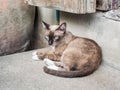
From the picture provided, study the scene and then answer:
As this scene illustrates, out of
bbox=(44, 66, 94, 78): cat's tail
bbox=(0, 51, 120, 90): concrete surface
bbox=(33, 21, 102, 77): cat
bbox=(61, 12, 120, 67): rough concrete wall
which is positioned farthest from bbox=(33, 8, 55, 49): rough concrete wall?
→ bbox=(44, 66, 94, 78): cat's tail

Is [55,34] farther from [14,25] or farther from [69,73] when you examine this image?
[14,25]

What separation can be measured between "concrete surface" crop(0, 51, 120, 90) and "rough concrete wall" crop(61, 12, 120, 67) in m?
0.13

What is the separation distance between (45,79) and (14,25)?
1.07m

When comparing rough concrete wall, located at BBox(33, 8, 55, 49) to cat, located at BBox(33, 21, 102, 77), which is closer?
cat, located at BBox(33, 21, 102, 77)

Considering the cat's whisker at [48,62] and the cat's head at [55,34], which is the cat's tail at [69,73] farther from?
the cat's head at [55,34]

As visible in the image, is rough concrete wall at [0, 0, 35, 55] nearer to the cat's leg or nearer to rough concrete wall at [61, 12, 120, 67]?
rough concrete wall at [61, 12, 120, 67]

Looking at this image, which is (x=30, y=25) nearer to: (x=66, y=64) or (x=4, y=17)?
(x=4, y=17)

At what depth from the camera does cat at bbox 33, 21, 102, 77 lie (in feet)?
7.32

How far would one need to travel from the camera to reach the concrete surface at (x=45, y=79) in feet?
6.83

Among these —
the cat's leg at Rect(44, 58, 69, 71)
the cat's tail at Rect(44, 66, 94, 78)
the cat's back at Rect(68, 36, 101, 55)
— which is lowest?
the cat's tail at Rect(44, 66, 94, 78)

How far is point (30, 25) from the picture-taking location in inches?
127

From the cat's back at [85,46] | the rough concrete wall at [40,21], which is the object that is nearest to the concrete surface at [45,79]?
the cat's back at [85,46]

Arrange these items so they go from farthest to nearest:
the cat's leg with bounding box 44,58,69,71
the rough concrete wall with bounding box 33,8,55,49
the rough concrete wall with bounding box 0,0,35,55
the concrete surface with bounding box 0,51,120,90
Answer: the rough concrete wall with bounding box 33,8,55,49
the rough concrete wall with bounding box 0,0,35,55
the cat's leg with bounding box 44,58,69,71
the concrete surface with bounding box 0,51,120,90

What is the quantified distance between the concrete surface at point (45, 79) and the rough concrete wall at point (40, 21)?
2.94 ft
